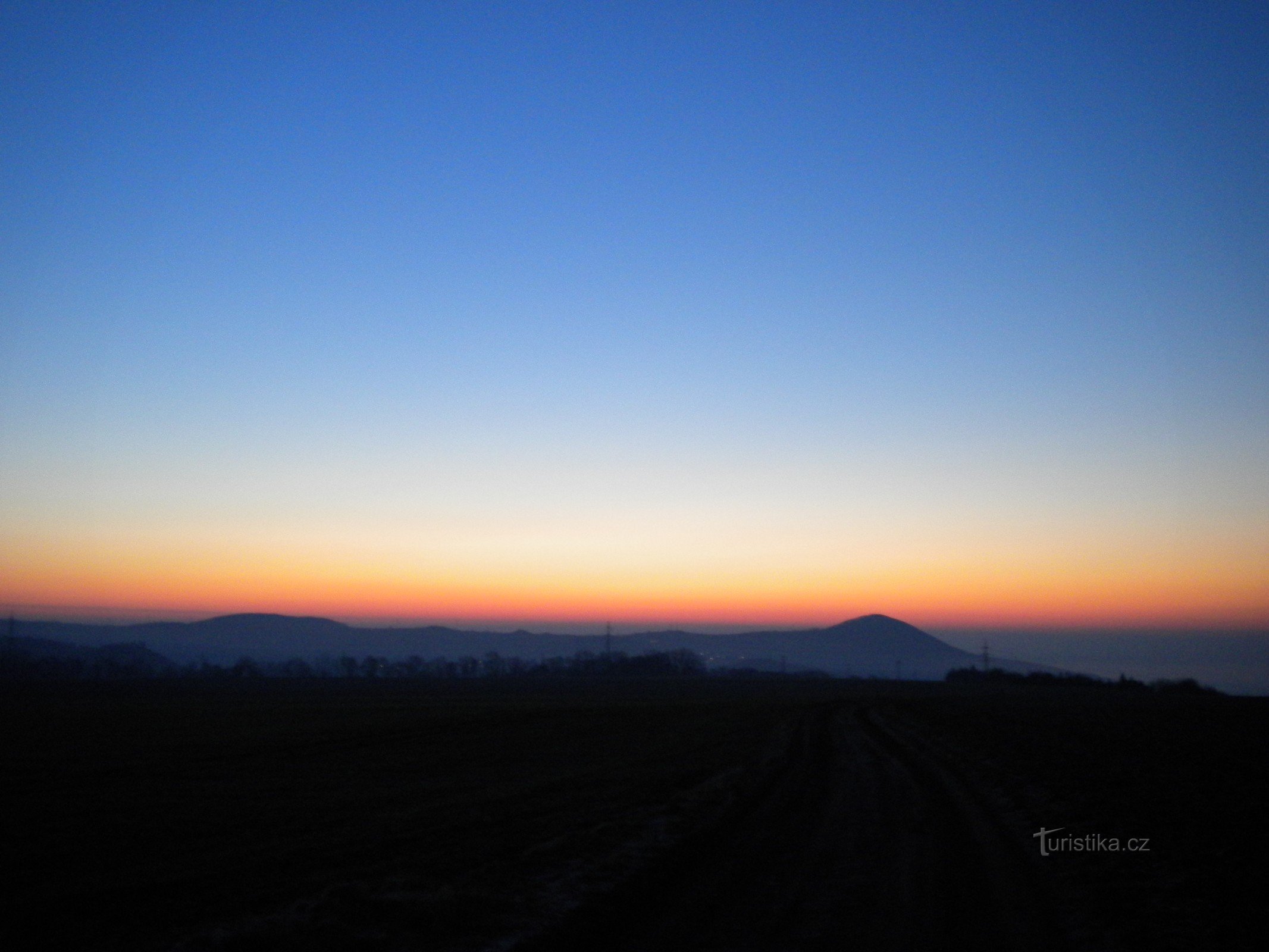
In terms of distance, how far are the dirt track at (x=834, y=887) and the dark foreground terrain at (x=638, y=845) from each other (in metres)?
0.05

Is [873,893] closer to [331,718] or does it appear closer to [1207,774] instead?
[1207,774]

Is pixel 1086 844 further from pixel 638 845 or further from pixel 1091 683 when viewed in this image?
pixel 1091 683

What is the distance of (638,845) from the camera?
12.8m

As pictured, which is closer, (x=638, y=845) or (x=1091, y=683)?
(x=638, y=845)

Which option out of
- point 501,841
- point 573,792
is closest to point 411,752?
point 573,792

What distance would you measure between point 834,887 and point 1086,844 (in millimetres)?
5065

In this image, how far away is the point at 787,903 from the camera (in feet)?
31.9

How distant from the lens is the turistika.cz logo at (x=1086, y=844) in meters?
12.3

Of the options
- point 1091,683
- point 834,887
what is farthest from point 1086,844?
point 1091,683

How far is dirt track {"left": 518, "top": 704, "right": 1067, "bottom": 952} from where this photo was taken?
27.7 feet

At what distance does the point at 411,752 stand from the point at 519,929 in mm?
25033

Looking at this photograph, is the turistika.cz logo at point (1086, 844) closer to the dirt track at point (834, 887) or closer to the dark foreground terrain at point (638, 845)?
the dark foreground terrain at point (638, 845)

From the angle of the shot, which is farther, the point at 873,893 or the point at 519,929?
the point at 873,893

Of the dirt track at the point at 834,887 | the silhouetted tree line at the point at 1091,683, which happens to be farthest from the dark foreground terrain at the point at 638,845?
the silhouetted tree line at the point at 1091,683
